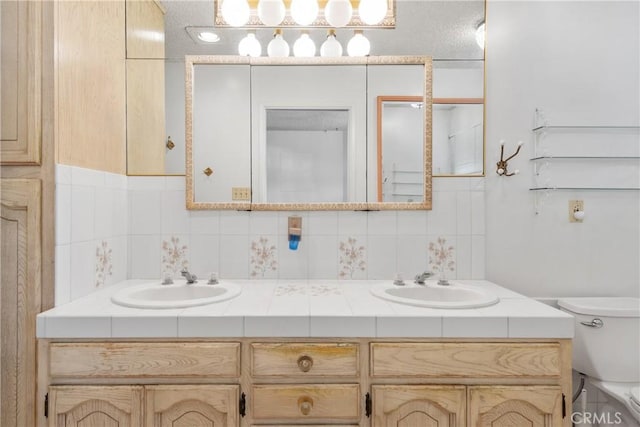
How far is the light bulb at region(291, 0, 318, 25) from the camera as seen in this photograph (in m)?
1.52

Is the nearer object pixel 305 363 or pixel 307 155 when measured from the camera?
pixel 305 363

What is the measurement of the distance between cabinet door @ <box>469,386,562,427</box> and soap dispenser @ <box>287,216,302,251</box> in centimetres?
89

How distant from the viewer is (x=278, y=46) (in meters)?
1.59

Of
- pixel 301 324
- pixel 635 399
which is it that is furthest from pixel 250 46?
pixel 635 399

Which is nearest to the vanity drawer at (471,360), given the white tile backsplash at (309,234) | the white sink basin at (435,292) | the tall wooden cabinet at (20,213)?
the white sink basin at (435,292)

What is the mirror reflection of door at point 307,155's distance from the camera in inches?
62.5

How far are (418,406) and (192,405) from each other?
70cm

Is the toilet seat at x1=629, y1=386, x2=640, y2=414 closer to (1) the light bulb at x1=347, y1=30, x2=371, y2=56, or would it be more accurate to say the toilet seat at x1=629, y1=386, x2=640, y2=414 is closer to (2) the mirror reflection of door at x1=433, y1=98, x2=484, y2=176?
(2) the mirror reflection of door at x1=433, y1=98, x2=484, y2=176

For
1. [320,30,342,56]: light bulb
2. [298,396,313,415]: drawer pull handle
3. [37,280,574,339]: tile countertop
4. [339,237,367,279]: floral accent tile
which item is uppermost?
[320,30,342,56]: light bulb

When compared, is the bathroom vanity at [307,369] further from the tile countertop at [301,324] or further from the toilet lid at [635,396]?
the toilet lid at [635,396]

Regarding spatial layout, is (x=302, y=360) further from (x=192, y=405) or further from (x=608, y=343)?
(x=608, y=343)

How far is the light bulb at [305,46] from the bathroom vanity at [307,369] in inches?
45.6

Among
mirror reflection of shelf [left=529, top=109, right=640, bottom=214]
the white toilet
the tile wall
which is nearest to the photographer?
the tile wall

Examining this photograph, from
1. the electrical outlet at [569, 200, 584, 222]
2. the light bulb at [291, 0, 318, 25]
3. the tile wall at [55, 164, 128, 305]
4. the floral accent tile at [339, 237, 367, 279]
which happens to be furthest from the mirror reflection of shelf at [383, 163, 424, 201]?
the tile wall at [55, 164, 128, 305]
